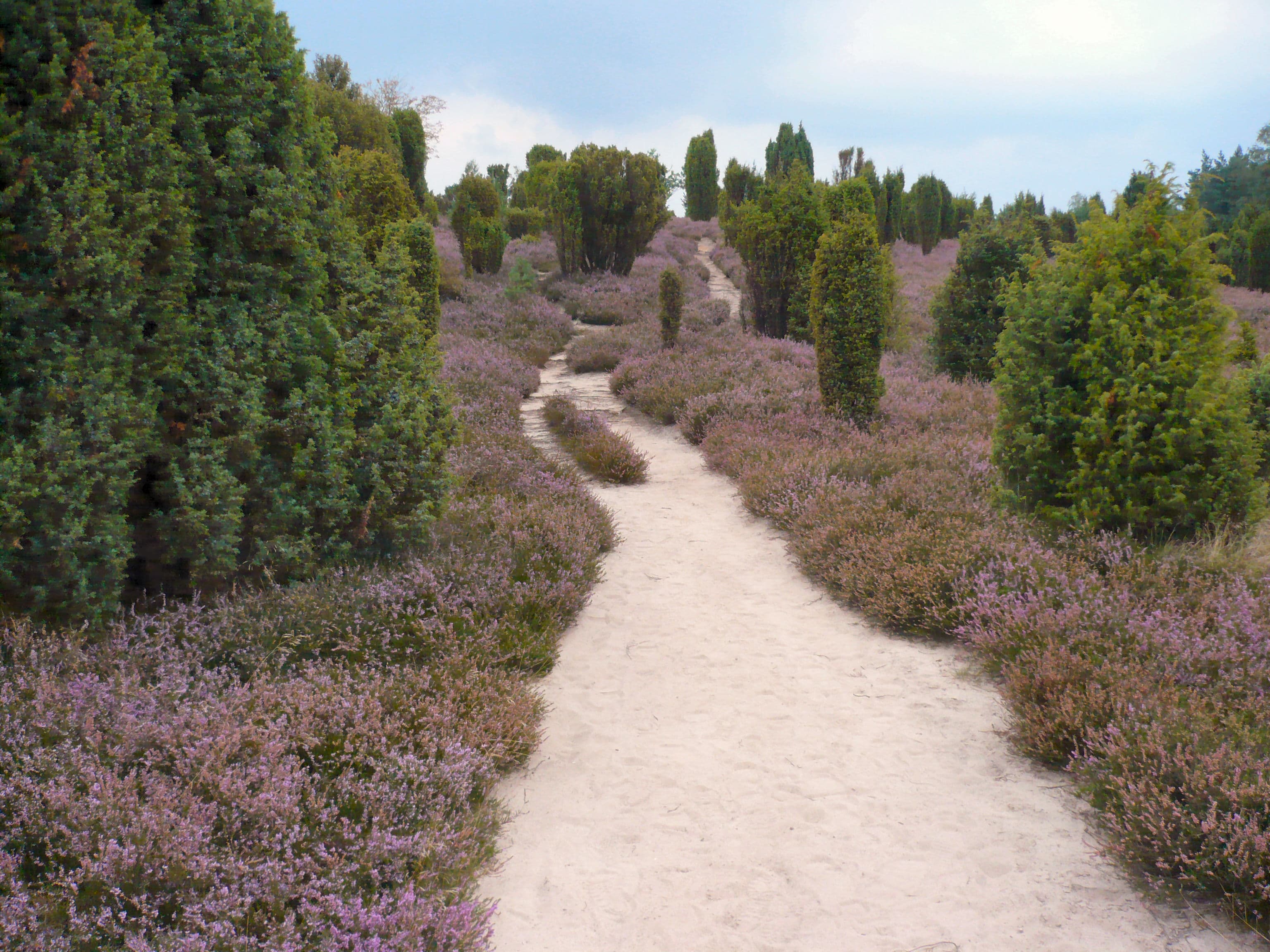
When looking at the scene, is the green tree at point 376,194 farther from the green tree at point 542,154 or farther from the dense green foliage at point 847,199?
the green tree at point 542,154

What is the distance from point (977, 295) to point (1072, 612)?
958 cm

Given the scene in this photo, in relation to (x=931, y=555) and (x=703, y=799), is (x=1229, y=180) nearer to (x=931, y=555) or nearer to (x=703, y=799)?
(x=931, y=555)

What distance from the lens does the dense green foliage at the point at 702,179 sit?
46844mm

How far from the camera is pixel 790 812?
144 inches

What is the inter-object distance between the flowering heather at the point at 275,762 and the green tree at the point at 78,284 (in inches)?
17.0

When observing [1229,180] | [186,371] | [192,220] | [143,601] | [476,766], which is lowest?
[476,766]

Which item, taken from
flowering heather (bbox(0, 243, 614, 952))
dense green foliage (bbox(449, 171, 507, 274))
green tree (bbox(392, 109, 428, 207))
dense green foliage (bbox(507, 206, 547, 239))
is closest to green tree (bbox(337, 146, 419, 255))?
dense green foliage (bbox(449, 171, 507, 274))

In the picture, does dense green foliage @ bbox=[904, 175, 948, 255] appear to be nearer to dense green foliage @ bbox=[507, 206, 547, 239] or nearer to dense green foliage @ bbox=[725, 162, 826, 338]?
dense green foliage @ bbox=[507, 206, 547, 239]

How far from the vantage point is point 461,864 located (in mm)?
3100

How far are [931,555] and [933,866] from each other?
9.66 feet

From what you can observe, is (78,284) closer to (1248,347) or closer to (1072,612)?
(1072,612)

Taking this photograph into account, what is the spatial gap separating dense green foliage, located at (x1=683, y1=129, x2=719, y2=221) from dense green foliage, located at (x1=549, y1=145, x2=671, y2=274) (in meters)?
23.0

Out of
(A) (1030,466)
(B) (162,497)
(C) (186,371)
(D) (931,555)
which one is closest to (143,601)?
(B) (162,497)

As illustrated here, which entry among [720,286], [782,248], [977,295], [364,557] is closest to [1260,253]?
[720,286]
